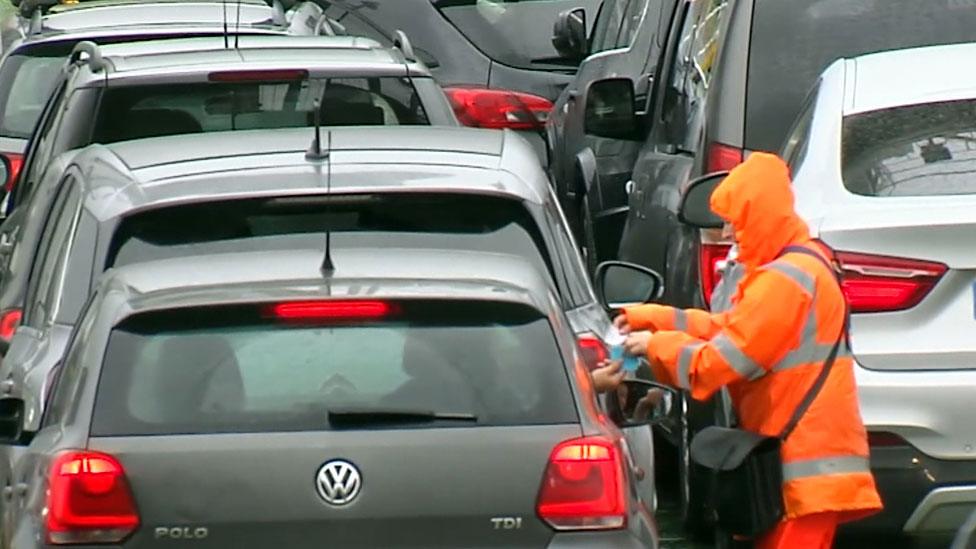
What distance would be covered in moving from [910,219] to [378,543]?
2471mm

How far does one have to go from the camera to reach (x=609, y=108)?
11.2m

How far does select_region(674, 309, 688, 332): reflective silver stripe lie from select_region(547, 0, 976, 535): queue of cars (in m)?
0.47

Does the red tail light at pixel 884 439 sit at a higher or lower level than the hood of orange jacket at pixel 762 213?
lower

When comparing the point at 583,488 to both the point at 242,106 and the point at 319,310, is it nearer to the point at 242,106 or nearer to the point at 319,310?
the point at 319,310

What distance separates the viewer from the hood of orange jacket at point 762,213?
24.0 ft

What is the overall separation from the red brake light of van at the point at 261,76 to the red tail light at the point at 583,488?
3911 mm

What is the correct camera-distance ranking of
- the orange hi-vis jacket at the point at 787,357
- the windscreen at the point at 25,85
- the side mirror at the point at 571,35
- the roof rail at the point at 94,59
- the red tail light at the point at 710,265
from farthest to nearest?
the side mirror at the point at 571,35
the windscreen at the point at 25,85
the roof rail at the point at 94,59
the red tail light at the point at 710,265
the orange hi-vis jacket at the point at 787,357

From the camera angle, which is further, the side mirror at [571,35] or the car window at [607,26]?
the side mirror at [571,35]

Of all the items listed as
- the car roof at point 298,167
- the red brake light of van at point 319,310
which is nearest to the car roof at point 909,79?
the car roof at point 298,167

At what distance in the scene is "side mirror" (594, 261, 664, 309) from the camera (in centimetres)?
817

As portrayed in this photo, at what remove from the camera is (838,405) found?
7.28 meters

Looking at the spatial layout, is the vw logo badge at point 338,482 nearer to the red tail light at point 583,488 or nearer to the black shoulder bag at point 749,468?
the red tail light at point 583,488

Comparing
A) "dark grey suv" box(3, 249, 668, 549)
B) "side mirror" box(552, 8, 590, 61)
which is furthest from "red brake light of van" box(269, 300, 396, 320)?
"side mirror" box(552, 8, 590, 61)

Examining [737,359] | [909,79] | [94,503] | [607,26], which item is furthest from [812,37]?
[607,26]
